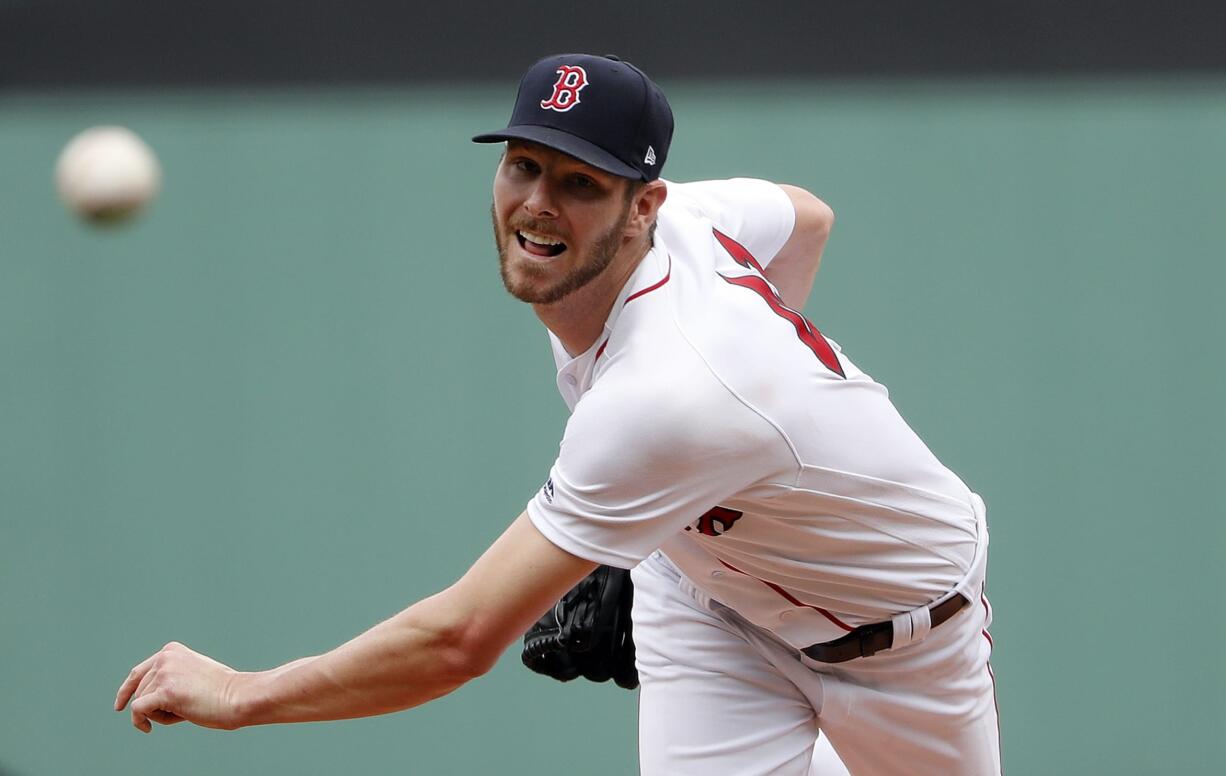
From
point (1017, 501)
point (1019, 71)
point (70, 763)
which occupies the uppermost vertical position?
point (1019, 71)

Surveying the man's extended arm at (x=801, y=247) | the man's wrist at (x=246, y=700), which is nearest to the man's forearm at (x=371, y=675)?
the man's wrist at (x=246, y=700)

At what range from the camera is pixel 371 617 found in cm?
564

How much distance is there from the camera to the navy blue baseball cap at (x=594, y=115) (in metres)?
2.45

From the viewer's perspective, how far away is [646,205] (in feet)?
8.49

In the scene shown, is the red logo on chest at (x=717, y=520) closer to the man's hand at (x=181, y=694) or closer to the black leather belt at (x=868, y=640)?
the black leather belt at (x=868, y=640)

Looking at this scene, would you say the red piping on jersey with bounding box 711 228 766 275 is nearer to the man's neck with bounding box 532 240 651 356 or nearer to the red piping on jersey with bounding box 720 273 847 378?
the red piping on jersey with bounding box 720 273 847 378

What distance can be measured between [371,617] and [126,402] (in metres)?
1.21

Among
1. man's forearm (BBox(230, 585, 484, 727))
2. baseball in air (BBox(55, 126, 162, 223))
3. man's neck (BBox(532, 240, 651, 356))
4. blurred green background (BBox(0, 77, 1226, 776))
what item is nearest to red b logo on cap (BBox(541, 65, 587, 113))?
man's neck (BBox(532, 240, 651, 356))

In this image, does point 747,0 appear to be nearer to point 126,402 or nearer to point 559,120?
point 126,402

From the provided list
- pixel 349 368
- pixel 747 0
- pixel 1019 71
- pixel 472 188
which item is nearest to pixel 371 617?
pixel 349 368

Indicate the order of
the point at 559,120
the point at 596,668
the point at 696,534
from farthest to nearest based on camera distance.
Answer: the point at 596,668
the point at 696,534
the point at 559,120

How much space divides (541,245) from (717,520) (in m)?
0.56

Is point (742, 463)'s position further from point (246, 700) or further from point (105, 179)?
point (105, 179)

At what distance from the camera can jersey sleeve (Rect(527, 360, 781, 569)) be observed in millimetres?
2305
